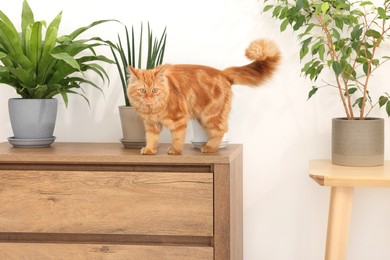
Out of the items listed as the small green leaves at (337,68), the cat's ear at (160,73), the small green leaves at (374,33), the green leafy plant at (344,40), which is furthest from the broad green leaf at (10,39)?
the small green leaves at (374,33)

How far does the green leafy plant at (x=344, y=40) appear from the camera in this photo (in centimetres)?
177

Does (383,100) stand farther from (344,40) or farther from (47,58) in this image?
(47,58)

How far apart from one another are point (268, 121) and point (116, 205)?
63 cm

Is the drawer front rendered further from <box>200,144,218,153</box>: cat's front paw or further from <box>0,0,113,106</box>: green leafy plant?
<box>0,0,113,106</box>: green leafy plant

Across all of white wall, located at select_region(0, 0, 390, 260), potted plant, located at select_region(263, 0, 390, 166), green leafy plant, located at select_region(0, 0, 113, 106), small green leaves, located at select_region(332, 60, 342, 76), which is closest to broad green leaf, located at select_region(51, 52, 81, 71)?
green leafy plant, located at select_region(0, 0, 113, 106)

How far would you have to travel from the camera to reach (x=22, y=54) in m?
1.74

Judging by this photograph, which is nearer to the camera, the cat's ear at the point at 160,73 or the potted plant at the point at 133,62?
the cat's ear at the point at 160,73

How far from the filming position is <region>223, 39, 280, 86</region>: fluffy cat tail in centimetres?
175

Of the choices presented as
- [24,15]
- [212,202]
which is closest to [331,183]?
[212,202]

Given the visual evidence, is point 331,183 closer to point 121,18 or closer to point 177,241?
point 177,241

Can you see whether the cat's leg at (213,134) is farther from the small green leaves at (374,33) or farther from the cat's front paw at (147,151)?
the small green leaves at (374,33)

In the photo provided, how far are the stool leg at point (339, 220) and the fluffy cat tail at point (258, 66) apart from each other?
0.37m

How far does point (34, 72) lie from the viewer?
5.86 ft

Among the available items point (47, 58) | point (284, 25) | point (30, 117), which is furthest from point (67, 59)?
point (284, 25)
